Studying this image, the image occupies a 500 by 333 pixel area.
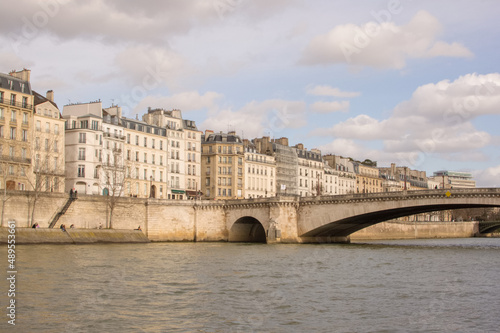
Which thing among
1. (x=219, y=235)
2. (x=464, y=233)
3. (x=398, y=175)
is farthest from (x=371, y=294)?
(x=398, y=175)

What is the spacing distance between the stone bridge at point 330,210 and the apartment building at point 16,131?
72.0ft

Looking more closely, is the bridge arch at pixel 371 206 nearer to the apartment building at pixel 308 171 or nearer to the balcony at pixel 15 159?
the balcony at pixel 15 159

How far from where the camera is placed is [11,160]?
6444 cm

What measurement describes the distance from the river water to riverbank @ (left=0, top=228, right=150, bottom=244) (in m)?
10.8

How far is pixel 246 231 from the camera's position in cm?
7619

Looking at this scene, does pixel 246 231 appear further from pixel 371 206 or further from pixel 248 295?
pixel 248 295

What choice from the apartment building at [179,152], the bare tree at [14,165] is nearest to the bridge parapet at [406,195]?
the apartment building at [179,152]

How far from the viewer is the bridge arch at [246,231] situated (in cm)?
7388

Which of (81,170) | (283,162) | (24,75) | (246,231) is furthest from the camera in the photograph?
(283,162)

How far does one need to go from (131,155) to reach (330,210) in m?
27.8

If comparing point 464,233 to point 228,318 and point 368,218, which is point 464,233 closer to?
point 368,218

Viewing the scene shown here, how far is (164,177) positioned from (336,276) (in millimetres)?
54239

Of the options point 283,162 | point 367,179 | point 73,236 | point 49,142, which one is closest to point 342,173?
point 367,179

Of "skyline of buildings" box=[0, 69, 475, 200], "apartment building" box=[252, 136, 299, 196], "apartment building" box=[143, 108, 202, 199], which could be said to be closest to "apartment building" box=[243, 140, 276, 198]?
"skyline of buildings" box=[0, 69, 475, 200]
